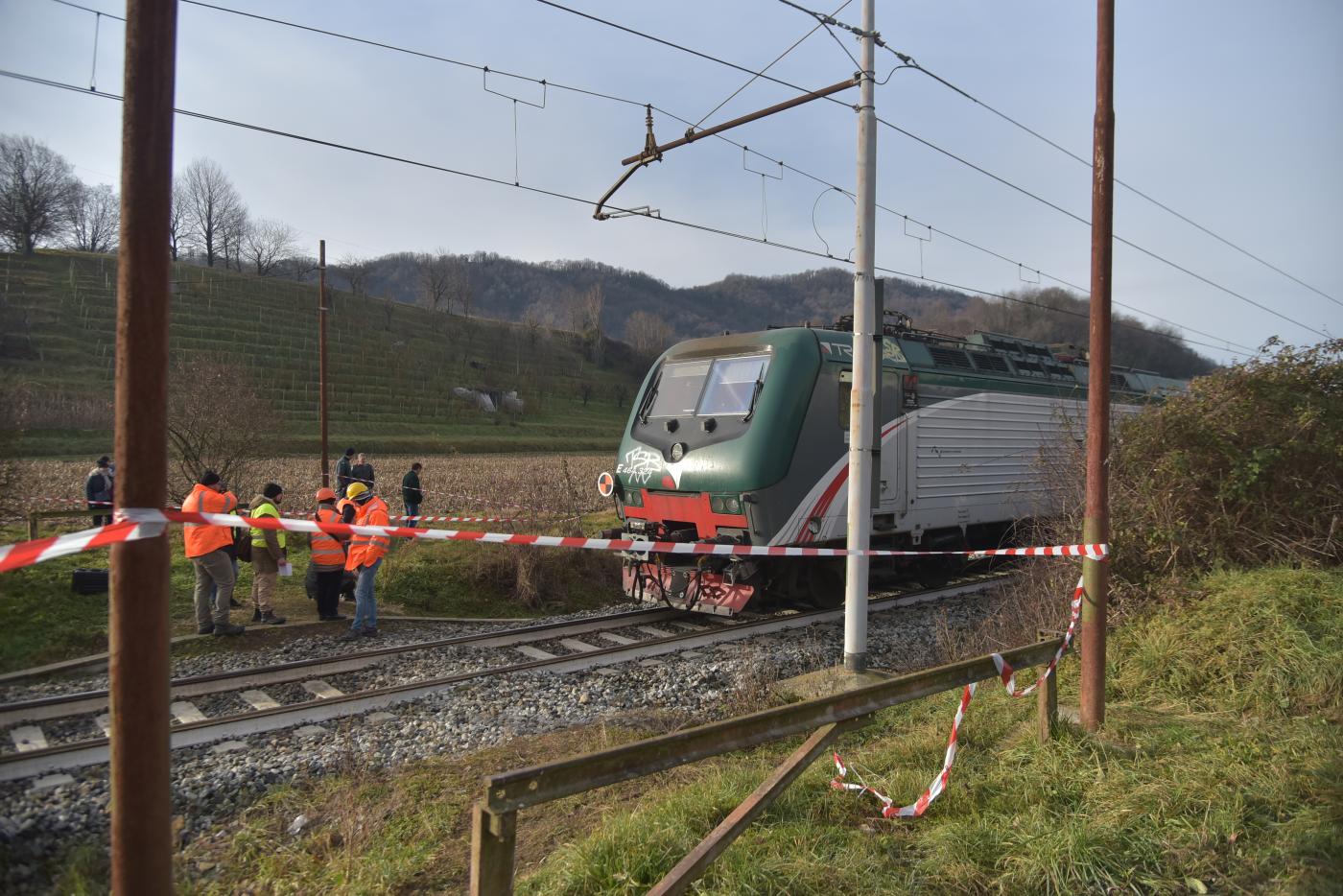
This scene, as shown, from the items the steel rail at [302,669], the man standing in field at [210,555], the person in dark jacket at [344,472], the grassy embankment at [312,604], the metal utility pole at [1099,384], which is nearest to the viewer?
the metal utility pole at [1099,384]

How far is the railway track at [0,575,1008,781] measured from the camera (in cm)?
595

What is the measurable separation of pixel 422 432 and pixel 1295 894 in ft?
141

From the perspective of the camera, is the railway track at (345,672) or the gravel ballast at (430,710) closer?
the gravel ballast at (430,710)

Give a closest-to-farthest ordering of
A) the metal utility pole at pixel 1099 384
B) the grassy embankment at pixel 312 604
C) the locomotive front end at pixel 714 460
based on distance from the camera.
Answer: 1. the metal utility pole at pixel 1099 384
2. the locomotive front end at pixel 714 460
3. the grassy embankment at pixel 312 604

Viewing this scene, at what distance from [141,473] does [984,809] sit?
3993 millimetres

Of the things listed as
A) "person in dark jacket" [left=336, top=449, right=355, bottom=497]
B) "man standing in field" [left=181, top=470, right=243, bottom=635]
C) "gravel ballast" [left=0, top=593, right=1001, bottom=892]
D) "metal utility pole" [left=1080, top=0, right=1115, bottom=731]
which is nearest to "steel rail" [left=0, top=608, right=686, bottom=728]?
"gravel ballast" [left=0, top=593, right=1001, bottom=892]

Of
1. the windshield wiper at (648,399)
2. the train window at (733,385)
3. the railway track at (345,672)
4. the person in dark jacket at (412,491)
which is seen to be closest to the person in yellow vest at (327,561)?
the railway track at (345,672)

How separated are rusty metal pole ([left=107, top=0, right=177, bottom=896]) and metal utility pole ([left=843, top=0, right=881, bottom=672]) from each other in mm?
5609

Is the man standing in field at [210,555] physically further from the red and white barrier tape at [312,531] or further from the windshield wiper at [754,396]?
the windshield wiper at [754,396]

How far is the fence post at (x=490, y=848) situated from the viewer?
2.67m

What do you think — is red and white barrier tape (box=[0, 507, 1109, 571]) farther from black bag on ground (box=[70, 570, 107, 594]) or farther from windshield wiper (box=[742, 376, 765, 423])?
black bag on ground (box=[70, 570, 107, 594])

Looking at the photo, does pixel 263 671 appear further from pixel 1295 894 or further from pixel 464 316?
pixel 464 316

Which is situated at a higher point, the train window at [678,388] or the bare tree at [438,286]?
the bare tree at [438,286]

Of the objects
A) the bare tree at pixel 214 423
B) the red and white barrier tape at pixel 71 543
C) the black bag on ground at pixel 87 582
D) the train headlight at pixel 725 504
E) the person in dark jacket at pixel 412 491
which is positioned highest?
the bare tree at pixel 214 423
